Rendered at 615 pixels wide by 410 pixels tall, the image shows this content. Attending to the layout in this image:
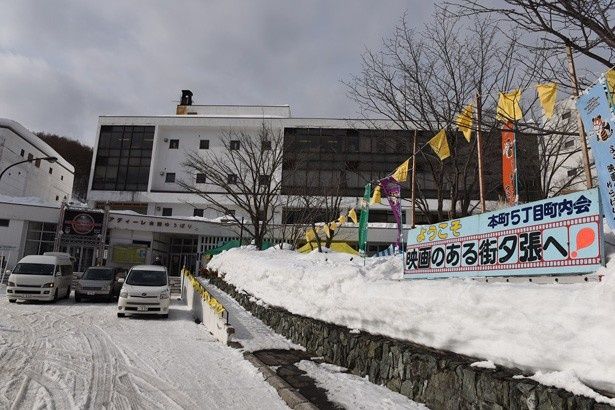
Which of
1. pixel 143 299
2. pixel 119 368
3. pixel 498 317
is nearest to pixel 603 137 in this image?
pixel 498 317

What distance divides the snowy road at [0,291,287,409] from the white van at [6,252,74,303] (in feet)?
11.9

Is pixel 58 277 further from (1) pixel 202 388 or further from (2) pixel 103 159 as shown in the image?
(2) pixel 103 159

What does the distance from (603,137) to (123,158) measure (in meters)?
45.4

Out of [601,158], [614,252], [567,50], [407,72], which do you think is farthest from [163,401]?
[407,72]

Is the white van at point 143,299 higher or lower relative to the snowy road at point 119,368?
higher

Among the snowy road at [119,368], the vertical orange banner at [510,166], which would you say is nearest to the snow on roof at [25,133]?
the snowy road at [119,368]

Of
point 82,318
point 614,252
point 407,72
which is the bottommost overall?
point 82,318

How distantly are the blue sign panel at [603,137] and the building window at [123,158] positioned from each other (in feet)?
141

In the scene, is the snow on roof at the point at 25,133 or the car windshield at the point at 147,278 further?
the snow on roof at the point at 25,133

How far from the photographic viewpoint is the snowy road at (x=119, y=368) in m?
5.41

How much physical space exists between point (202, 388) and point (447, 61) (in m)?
10.1

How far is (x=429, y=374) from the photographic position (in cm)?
520

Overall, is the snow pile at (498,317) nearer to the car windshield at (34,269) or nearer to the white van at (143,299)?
the white van at (143,299)

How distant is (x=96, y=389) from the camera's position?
575cm
